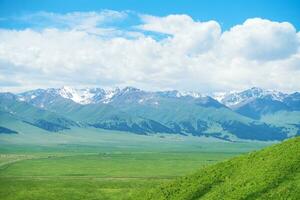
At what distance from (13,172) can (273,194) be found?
161m

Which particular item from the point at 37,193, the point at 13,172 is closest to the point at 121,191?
the point at 37,193

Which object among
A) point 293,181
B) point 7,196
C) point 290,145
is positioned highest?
point 290,145

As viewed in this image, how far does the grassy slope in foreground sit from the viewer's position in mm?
59062

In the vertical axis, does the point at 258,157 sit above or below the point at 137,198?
above

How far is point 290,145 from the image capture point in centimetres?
7131

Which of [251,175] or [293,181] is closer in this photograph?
[293,181]

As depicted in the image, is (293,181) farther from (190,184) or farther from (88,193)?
(88,193)

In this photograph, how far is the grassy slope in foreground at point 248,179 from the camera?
5906 centimetres

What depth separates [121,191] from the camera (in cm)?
12562

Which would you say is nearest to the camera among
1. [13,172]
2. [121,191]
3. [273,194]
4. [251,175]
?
[273,194]

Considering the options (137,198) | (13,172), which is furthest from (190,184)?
(13,172)

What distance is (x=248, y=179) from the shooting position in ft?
207

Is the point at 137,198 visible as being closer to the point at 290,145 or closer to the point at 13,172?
the point at 290,145

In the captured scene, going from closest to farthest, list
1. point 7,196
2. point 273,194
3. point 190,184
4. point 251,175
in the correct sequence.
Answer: point 273,194
point 251,175
point 190,184
point 7,196
